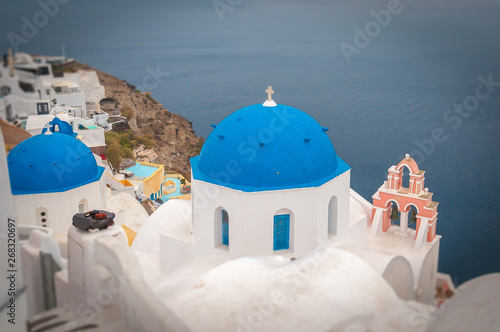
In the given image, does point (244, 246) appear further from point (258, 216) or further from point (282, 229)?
point (282, 229)

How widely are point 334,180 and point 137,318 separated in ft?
12.4

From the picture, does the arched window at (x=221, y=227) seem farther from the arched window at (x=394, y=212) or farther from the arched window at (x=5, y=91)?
the arched window at (x=5, y=91)

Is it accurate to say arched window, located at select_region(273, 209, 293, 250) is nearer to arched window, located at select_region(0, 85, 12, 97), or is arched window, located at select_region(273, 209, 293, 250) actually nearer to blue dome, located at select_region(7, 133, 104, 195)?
blue dome, located at select_region(7, 133, 104, 195)

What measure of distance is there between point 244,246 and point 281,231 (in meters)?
0.59

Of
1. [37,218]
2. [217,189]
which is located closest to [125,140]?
[37,218]

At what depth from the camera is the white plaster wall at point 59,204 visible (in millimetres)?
8289

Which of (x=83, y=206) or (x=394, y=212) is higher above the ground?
(x=83, y=206)

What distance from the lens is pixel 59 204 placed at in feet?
28.7

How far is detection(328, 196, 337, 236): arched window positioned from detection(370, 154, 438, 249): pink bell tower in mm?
1506

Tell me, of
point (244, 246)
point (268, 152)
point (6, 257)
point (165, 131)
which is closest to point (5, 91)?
point (6, 257)

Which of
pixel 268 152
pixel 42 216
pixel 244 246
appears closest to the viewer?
pixel 268 152

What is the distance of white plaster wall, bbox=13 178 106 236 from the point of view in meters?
8.29

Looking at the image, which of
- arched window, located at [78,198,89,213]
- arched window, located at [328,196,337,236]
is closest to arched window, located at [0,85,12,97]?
arched window, located at [328,196,337,236]

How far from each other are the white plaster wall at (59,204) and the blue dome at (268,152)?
275 cm
